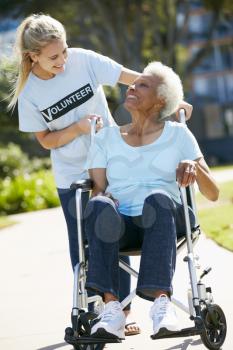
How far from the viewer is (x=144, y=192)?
4.50m

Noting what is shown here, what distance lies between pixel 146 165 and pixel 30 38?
3.13ft

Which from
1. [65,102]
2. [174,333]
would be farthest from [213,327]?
Result: [65,102]

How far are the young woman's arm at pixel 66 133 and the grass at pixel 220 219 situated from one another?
11.0 ft

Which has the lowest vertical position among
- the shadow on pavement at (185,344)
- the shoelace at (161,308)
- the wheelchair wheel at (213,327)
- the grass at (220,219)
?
the grass at (220,219)

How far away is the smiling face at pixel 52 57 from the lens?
4.80 m

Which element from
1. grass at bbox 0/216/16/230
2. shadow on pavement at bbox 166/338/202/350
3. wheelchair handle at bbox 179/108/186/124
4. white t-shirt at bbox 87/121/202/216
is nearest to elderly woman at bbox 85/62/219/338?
white t-shirt at bbox 87/121/202/216

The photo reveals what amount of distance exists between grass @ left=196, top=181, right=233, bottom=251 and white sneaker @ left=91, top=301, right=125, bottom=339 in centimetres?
387

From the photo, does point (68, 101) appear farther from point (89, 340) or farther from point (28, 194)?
point (28, 194)

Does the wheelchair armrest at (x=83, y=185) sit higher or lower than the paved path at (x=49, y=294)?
higher

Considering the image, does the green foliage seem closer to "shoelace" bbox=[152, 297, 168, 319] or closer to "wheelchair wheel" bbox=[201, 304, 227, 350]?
"wheelchair wheel" bbox=[201, 304, 227, 350]

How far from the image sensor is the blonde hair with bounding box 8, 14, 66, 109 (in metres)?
4.78

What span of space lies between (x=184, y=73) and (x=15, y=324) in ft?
96.0

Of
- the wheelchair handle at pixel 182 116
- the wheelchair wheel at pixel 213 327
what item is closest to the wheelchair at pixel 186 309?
the wheelchair wheel at pixel 213 327

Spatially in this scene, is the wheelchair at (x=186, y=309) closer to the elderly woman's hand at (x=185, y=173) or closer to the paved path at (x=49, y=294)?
the elderly woman's hand at (x=185, y=173)
